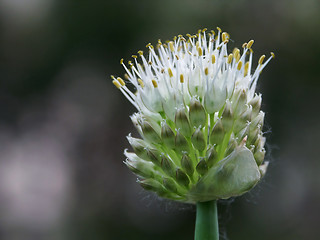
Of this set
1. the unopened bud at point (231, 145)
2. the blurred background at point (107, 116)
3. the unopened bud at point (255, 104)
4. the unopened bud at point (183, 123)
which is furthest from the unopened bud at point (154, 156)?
the blurred background at point (107, 116)

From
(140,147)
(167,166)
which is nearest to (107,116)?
(140,147)

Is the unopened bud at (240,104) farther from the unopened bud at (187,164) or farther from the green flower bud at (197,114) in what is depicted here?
the unopened bud at (187,164)

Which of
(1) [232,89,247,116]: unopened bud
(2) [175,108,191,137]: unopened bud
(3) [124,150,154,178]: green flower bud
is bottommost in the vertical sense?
(3) [124,150,154,178]: green flower bud

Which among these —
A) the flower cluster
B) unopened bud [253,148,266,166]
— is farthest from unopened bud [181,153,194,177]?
unopened bud [253,148,266,166]

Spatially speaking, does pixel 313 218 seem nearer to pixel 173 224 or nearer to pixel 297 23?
pixel 173 224

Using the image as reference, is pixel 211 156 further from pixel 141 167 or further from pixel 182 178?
pixel 141 167

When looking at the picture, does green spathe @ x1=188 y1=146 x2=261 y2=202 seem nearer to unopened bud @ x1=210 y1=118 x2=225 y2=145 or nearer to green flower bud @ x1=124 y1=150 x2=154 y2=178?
unopened bud @ x1=210 y1=118 x2=225 y2=145
